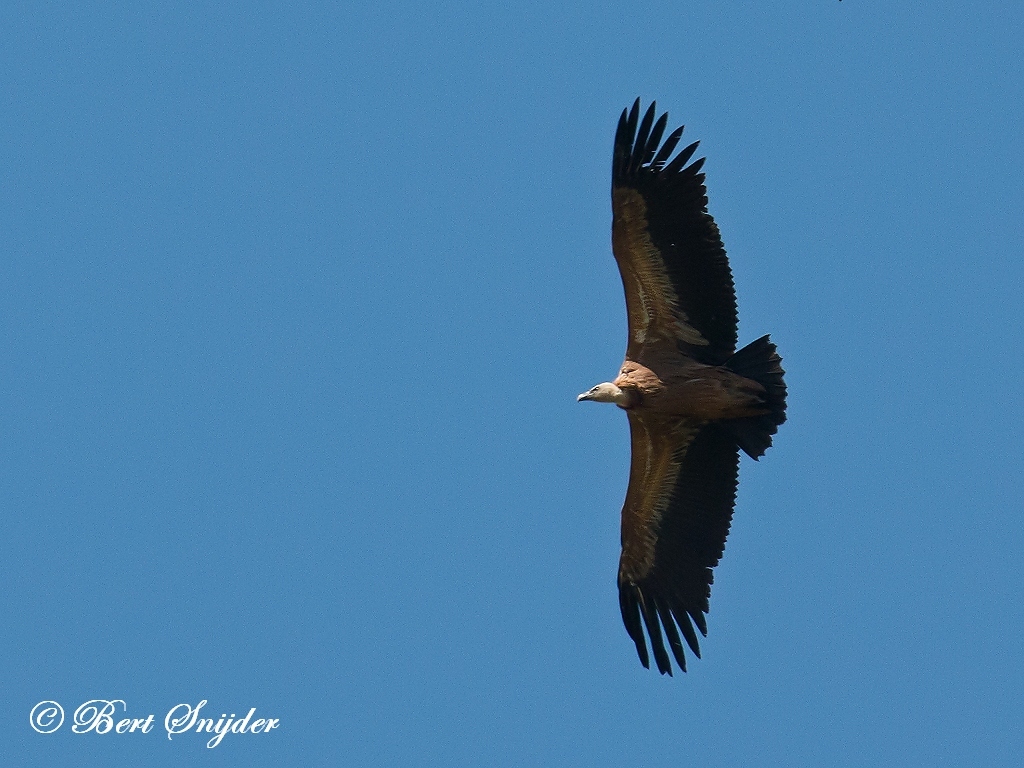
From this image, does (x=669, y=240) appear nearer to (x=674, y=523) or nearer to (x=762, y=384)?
(x=762, y=384)

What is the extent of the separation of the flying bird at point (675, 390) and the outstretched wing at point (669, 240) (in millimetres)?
10

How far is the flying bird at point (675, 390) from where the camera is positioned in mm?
16844

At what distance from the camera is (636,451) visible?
18.1m

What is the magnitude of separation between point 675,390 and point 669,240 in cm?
158

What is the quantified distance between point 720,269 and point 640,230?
892 mm

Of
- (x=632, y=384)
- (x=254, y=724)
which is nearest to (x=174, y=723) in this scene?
(x=254, y=724)

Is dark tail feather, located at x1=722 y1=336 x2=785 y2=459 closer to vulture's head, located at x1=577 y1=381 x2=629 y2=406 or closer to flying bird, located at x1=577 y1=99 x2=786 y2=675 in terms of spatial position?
flying bird, located at x1=577 y1=99 x2=786 y2=675

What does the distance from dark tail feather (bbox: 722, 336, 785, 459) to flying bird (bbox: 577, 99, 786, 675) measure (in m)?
0.01

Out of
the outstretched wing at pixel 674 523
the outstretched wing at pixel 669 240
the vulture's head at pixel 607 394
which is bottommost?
the outstretched wing at pixel 674 523

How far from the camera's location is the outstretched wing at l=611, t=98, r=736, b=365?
55.0ft

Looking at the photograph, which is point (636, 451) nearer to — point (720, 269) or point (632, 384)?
point (632, 384)

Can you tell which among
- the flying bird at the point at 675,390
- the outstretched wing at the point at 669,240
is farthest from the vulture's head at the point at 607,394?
the outstretched wing at the point at 669,240

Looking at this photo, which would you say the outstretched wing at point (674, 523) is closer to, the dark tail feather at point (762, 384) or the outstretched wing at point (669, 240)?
the dark tail feather at point (762, 384)

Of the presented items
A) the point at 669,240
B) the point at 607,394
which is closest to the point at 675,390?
the point at 607,394
